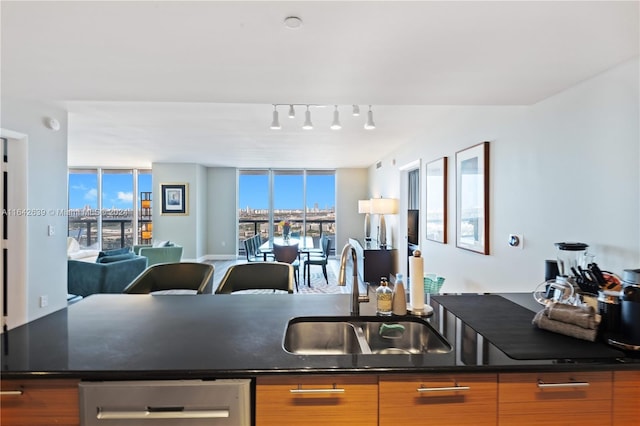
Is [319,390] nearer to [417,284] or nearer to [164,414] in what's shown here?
[164,414]

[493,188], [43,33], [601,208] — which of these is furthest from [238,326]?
[493,188]

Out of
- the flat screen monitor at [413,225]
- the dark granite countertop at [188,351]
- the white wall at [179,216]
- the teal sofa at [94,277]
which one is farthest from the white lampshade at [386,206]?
the dark granite countertop at [188,351]

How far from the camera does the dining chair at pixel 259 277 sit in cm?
230

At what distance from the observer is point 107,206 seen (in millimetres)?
8273

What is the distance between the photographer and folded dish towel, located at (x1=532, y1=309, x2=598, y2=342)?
1232 mm

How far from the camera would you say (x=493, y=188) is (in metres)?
2.95

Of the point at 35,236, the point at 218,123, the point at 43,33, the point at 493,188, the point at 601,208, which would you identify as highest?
the point at 218,123

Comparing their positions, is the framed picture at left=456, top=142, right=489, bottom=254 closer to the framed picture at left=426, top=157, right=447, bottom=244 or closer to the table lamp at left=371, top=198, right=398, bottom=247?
the framed picture at left=426, top=157, right=447, bottom=244

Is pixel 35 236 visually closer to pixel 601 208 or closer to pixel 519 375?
pixel 519 375

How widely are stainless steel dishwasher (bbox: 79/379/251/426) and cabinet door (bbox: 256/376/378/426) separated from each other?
0.07m

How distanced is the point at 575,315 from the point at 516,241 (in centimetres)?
146

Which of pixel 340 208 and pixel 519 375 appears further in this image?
pixel 340 208

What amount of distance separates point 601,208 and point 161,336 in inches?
93.0

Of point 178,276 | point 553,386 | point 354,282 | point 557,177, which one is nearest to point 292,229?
point 178,276
